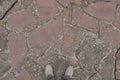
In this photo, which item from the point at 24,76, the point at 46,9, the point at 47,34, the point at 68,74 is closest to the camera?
the point at 68,74

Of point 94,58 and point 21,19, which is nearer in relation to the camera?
point 94,58

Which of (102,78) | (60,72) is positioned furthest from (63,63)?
(102,78)

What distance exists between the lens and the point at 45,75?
6711 millimetres

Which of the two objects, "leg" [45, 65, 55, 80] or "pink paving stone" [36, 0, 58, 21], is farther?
"pink paving stone" [36, 0, 58, 21]

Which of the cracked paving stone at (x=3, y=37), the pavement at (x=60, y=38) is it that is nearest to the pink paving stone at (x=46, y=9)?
the pavement at (x=60, y=38)

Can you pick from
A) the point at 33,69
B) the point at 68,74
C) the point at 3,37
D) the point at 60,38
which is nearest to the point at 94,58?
the point at 68,74

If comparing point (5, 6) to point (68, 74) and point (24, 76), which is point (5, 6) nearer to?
point (24, 76)

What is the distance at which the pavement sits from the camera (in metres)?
6.75

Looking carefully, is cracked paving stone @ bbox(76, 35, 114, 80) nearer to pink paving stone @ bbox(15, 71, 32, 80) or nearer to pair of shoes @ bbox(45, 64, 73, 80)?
pair of shoes @ bbox(45, 64, 73, 80)

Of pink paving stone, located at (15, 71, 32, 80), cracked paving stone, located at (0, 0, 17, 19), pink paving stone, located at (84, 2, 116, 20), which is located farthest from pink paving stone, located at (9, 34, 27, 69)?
pink paving stone, located at (84, 2, 116, 20)

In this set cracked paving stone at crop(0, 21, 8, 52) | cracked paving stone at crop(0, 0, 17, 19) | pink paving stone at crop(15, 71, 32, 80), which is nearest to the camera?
pink paving stone at crop(15, 71, 32, 80)

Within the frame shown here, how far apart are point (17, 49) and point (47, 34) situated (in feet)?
1.51

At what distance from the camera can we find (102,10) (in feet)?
22.6

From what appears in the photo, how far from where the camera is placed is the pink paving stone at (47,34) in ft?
22.4
